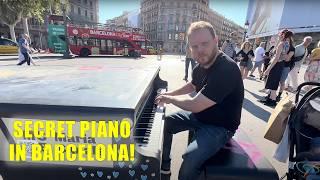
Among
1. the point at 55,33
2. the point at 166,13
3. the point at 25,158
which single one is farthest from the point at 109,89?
the point at 166,13

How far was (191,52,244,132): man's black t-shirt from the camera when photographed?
1.96 metres

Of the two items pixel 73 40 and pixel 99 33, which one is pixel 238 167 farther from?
pixel 99 33

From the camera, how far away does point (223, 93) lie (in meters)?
1.96

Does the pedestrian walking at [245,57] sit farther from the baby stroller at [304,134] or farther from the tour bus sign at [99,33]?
the tour bus sign at [99,33]

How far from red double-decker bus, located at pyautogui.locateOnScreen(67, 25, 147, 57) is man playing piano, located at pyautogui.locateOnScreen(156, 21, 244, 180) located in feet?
78.8

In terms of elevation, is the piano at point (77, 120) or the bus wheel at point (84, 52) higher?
the piano at point (77, 120)

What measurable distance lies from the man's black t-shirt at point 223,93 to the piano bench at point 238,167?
32cm

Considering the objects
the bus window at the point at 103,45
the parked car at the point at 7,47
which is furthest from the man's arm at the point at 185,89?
the parked car at the point at 7,47

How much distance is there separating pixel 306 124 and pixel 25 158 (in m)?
2.29

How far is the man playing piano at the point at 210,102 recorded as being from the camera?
186 cm

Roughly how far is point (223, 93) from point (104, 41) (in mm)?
25618

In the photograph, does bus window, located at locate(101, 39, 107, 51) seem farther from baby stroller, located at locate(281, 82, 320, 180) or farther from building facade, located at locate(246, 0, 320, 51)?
baby stroller, located at locate(281, 82, 320, 180)

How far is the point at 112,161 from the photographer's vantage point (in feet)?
4.74

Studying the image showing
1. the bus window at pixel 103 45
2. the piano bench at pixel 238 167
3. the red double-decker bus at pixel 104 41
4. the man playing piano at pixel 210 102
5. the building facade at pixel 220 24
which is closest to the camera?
the piano bench at pixel 238 167
